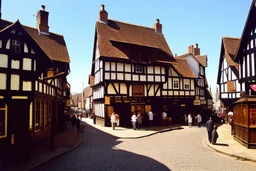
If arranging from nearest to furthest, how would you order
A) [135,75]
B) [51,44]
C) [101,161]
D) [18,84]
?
[101,161] → [18,84] → [51,44] → [135,75]

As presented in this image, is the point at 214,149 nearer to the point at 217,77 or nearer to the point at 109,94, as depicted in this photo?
the point at 109,94

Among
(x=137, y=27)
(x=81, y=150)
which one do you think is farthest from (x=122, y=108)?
(x=81, y=150)

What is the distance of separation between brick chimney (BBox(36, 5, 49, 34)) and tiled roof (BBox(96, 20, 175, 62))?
5326mm

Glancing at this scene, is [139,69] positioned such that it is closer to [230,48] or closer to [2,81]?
[230,48]

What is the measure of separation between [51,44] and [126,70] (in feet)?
26.1

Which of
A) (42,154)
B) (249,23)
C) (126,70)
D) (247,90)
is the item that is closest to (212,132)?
(247,90)

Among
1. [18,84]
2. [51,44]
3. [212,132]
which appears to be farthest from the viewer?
[51,44]

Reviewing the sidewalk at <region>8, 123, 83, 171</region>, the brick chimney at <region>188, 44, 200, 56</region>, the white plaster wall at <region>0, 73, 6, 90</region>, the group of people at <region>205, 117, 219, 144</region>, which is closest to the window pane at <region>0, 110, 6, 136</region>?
the white plaster wall at <region>0, 73, 6, 90</region>

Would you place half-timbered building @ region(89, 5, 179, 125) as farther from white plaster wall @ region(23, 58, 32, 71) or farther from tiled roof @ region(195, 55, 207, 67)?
white plaster wall @ region(23, 58, 32, 71)

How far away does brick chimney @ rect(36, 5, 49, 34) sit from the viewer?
78.6 feet

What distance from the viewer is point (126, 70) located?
966 inches

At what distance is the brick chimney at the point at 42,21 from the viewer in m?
24.0

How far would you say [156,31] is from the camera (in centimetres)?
3130

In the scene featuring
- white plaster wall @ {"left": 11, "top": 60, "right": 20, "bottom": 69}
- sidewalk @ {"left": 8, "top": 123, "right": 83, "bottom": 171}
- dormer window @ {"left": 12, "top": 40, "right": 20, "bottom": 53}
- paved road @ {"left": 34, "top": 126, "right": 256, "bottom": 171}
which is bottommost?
paved road @ {"left": 34, "top": 126, "right": 256, "bottom": 171}
